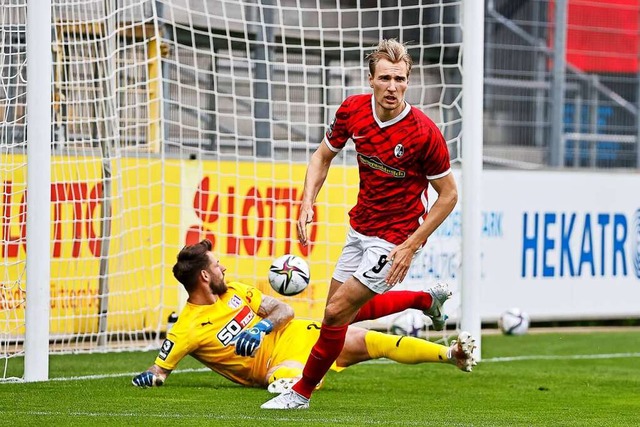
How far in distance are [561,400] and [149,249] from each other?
449 centimetres

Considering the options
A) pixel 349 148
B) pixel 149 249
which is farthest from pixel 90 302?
pixel 349 148

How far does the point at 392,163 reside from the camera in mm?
6129

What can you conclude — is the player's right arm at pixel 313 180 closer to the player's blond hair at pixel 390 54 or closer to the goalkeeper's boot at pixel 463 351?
the player's blond hair at pixel 390 54

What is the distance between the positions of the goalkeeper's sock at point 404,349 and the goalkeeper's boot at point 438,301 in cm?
27

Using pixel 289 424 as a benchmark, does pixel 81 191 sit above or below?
above

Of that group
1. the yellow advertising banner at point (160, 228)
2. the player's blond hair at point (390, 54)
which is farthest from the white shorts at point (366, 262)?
the yellow advertising banner at point (160, 228)

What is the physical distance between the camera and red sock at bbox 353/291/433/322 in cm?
709

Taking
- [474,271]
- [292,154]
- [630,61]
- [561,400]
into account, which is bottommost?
[561,400]

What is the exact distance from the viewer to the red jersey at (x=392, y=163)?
6066 mm

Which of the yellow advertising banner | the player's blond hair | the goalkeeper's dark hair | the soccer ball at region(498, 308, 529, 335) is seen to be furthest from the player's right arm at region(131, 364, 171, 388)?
the soccer ball at region(498, 308, 529, 335)

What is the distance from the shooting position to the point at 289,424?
5.61 metres

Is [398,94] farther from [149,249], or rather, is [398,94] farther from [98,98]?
[149,249]

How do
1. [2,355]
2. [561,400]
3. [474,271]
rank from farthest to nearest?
[474,271] < [2,355] < [561,400]

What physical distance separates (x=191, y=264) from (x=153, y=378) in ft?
2.31
